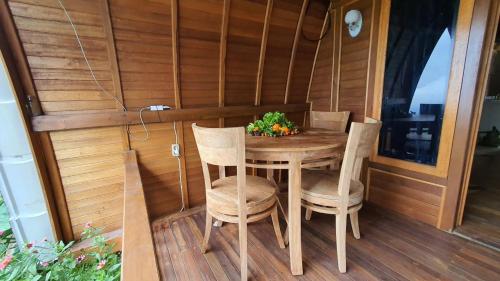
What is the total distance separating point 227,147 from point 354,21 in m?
Answer: 2.28

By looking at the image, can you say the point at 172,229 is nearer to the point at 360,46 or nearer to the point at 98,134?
the point at 98,134

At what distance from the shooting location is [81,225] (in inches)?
85.4

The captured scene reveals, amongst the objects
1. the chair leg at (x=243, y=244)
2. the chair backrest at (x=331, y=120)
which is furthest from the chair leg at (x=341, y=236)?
the chair backrest at (x=331, y=120)

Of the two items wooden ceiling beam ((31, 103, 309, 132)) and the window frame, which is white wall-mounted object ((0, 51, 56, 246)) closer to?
wooden ceiling beam ((31, 103, 309, 132))

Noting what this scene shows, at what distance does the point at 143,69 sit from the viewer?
2.24 m

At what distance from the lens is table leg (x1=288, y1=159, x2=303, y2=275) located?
149 cm

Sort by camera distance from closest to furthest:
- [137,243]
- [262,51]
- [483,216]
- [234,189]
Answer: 1. [137,243]
2. [234,189]
3. [483,216]
4. [262,51]

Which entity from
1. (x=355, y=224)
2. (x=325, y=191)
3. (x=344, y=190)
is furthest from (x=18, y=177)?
(x=355, y=224)

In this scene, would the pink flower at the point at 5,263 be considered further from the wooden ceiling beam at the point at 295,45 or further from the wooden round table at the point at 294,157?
the wooden ceiling beam at the point at 295,45

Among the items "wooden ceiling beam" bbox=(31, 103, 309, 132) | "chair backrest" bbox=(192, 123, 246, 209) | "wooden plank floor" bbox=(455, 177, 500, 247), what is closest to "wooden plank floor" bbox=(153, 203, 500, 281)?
"wooden plank floor" bbox=(455, 177, 500, 247)

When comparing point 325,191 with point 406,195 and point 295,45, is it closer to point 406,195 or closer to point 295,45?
point 406,195

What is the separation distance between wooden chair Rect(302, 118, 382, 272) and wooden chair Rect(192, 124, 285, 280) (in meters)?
0.33

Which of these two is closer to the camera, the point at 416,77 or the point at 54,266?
the point at 54,266

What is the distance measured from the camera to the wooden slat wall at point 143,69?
1.86 metres
